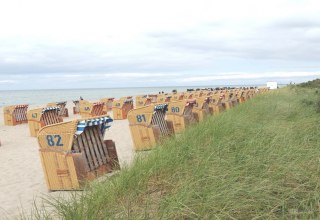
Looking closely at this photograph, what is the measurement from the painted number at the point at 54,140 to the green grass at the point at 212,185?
6.05 feet

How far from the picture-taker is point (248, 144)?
6.07 m

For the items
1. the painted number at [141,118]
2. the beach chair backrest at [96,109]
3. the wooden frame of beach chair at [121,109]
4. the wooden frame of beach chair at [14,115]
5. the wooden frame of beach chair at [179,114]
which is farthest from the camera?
the wooden frame of beach chair at [121,109]

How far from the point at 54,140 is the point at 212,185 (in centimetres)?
351

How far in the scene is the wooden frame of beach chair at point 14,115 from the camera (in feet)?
68.3

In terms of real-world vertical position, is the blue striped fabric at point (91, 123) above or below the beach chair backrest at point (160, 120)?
above

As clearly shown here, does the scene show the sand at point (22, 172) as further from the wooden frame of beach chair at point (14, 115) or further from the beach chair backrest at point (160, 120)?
the wooden frame of beach chair at point (14, 115)

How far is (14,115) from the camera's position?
21.0 metres

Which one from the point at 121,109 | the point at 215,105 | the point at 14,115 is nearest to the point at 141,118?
the point at 215,105

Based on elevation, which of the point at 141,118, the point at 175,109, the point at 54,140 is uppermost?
the point at 54,140

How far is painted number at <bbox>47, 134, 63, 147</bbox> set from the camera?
6.81m

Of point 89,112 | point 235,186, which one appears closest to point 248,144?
point 235,186

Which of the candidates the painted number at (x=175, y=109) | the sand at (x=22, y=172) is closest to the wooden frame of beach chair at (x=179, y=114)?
the painted number at (x=175, y=109)

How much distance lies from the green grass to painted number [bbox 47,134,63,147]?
184 cm

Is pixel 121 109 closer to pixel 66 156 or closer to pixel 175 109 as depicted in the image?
pixel 175 109
